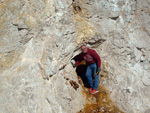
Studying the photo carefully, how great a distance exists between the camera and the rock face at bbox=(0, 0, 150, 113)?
16.6 ft

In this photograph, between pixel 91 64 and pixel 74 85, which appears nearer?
pixel 74 85

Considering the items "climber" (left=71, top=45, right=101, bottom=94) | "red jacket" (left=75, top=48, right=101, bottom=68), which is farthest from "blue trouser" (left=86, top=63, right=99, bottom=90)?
"red jacket" (left=75, top=48, right=101, bottom=68)

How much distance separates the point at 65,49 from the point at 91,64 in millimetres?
1422

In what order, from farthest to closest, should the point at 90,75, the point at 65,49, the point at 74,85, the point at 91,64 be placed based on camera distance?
the point at 90,75 < the point at 91,64 < the point at 74,85 < the point at 65,49

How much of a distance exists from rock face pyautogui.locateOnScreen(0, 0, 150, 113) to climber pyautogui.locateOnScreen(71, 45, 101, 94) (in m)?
0.48

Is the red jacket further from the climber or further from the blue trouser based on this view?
the blue trouser

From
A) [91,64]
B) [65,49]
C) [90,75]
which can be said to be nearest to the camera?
[65,49]

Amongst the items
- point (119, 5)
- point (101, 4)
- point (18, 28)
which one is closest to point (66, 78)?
point (18, 28)

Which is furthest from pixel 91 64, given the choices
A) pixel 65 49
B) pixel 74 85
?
pixel 65 49

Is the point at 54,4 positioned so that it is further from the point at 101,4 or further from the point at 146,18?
the point at 146,18

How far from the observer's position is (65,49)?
20.7 ft

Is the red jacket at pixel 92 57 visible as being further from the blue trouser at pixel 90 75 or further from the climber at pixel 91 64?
the blue trouser at pixel 90 75

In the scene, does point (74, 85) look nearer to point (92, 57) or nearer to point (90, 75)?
point (90, 75)

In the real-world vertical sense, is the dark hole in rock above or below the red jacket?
below
